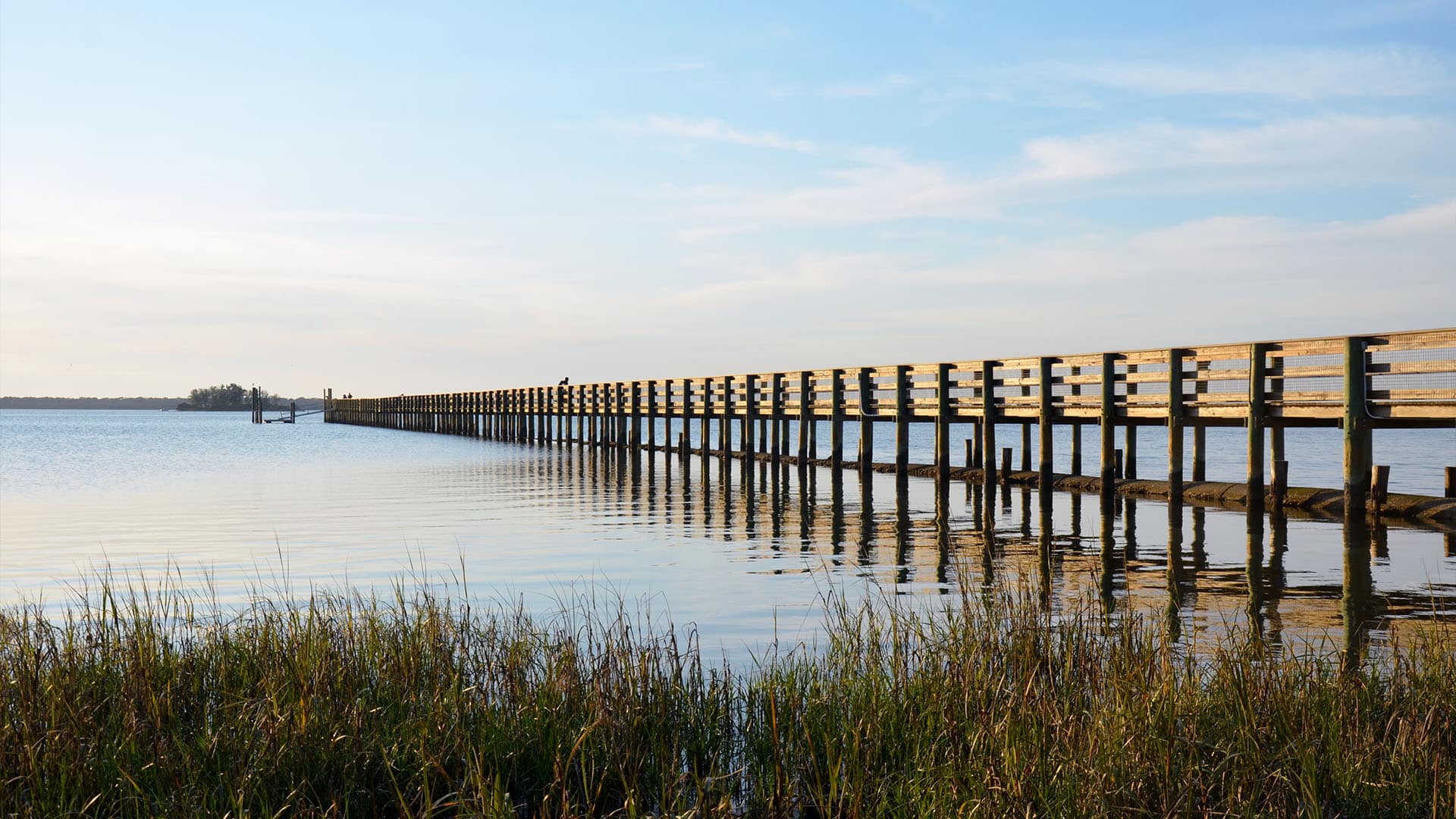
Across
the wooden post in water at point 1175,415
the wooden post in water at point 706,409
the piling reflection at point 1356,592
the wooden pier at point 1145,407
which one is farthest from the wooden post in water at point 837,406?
the piling reflection at point 1356,592

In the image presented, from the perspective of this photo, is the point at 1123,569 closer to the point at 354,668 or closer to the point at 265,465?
the point at 354,668

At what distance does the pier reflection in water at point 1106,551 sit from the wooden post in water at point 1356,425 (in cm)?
44

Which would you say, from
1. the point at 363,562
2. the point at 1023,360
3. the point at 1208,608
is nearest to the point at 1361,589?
the point at 1208,608

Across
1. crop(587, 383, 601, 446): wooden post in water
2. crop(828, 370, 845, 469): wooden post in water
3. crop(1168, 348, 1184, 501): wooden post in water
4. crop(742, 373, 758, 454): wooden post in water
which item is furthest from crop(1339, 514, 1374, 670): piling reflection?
crop(587, 383, 601, 446): wooden post in water

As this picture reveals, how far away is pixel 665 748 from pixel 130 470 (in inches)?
1287

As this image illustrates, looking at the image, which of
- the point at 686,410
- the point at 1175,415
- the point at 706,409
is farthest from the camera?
the point at 686,410

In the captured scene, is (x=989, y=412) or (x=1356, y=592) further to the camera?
(x=989, y=412)

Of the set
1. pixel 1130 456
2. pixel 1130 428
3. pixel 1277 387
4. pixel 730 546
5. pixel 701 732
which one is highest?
pixel 1277 387

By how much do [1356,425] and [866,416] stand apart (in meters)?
12.6

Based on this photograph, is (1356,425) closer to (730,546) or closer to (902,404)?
(730,546)

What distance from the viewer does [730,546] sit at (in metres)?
14.4

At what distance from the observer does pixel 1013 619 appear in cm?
652

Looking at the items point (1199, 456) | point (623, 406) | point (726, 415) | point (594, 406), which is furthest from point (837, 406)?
point (594, 406)

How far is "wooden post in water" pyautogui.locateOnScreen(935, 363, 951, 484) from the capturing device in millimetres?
23719
